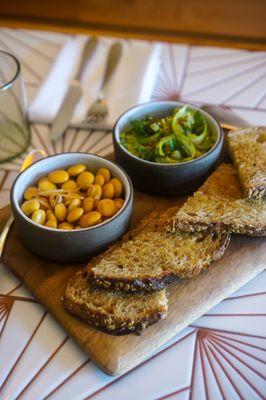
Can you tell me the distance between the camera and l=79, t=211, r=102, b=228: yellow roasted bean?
49.4 inches

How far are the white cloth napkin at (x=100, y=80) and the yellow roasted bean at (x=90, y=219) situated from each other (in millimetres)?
656

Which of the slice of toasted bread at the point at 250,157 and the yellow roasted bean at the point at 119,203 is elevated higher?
the yellow roasted bean at the point at 119,203

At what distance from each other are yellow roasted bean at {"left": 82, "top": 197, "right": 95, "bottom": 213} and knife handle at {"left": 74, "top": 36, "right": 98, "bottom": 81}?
0.93 m

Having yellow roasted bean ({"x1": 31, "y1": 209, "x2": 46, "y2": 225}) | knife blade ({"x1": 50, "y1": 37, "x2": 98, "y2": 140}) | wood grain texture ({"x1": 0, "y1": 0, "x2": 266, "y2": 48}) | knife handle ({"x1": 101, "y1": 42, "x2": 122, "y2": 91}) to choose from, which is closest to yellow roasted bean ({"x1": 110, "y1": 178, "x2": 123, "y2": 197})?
yellow roasted bean ({"x1": 31, "y1": 209, "x2": 46, "y2": 225})

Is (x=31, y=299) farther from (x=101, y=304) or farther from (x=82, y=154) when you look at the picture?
(x=82, y=154)

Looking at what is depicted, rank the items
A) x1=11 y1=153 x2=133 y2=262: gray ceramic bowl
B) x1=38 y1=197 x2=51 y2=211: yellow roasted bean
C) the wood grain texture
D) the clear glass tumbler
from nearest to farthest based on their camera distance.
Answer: x1=11 y1=153 x2=133 y2=262: gray ceramic bowl → x1=38 y1=197 x2=51 y2=211: yellow roasted bean → the clear glass tumbler → the wood grain texture

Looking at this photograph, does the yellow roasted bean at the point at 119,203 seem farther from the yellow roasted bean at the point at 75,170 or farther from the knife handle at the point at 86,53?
the knife handle at the point at 86,53

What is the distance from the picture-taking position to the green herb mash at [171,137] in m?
1.47

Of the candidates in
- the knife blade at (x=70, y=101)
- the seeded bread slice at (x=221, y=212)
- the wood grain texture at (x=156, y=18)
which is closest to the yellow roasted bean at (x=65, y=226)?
the seeded bread slice at (x=221, y=212)

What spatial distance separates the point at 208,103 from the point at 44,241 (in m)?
1.10

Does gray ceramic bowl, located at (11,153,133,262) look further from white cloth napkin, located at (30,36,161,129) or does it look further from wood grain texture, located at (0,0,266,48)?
wood grain texture, located at (0,0,266,48)

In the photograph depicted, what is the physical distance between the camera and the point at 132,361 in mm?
1073

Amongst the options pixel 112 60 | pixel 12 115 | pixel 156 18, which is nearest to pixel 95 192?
pixel 12 115

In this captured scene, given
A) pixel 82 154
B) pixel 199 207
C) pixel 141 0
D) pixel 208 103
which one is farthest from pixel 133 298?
pixel 141 0
